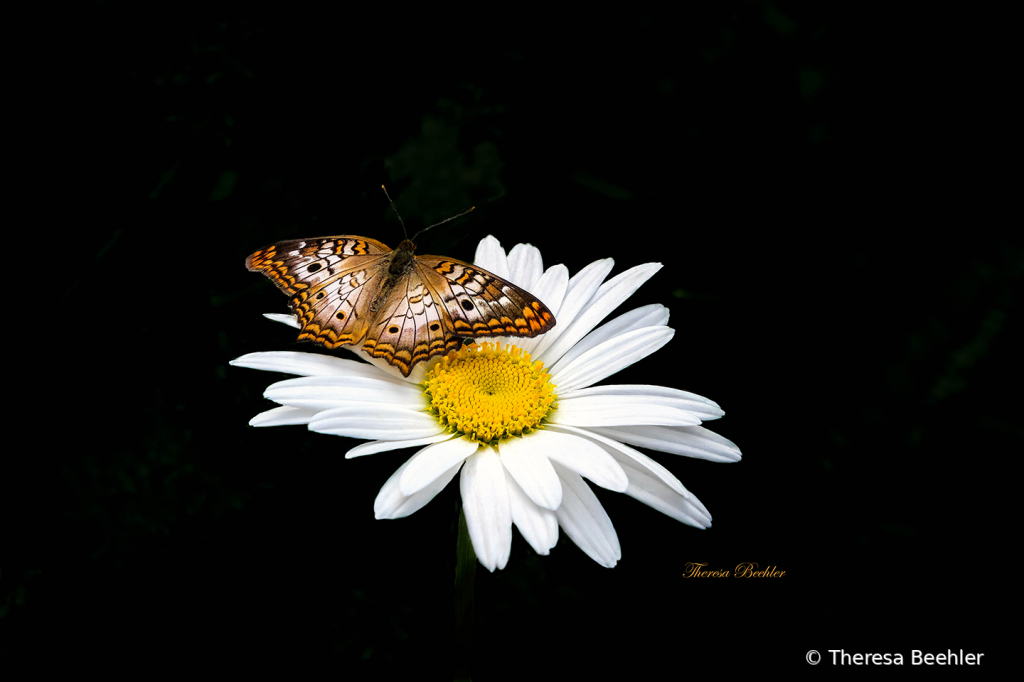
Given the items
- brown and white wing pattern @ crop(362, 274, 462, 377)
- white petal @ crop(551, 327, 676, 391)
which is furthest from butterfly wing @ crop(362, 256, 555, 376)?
white petal @ crop(551, 327, 676, 391)

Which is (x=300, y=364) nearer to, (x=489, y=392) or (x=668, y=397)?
(x=489, y=392)

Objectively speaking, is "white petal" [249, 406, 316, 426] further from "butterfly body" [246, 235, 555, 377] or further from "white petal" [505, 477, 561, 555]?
"white petal" [505, 477, 561, 555]

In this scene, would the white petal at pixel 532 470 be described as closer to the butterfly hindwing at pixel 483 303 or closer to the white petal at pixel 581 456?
the white petal at pixel 581 456

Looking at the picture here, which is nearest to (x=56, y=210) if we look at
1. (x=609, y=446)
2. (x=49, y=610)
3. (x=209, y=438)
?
(x=209, y=438)

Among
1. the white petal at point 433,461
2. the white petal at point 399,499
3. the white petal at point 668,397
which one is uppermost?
the white petal at point 668,397

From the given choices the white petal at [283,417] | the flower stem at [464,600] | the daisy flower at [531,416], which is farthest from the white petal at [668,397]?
the white petal at [283,417]
